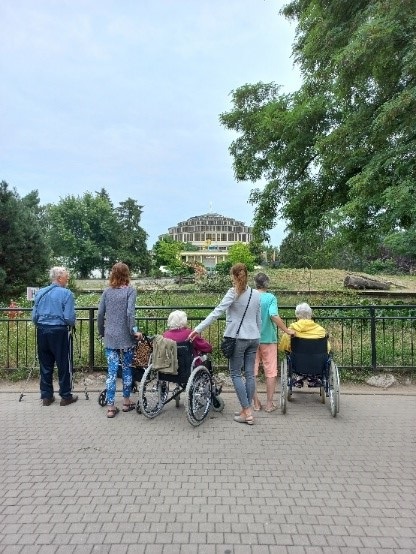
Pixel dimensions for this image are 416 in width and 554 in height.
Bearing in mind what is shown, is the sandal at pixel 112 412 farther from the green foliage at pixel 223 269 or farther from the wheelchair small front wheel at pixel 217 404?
the green foliage at pixel 223 269

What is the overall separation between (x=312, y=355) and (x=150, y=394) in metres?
2.03

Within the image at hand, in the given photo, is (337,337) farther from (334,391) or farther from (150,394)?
(150,394)

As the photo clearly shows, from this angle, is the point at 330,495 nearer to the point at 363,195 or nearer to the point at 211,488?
the point at 211,488

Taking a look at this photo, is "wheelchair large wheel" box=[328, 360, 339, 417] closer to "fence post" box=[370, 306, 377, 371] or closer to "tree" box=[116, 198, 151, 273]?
"fence post" box=[370, 306, 377, 371]

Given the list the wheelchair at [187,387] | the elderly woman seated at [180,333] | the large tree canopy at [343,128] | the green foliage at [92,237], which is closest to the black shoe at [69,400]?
the wheelchair at [187,387]

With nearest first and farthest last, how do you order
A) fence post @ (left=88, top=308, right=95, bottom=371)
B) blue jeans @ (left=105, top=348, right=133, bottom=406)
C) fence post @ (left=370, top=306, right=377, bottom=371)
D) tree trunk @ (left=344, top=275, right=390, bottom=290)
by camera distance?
blue jeans @ (left=105, top=348, right=133, bottom=406) < fence post @ (left=370, top=306, right=377, bottom=371) < fence post @ (left=88, top=308, right=95, bottom=371) < tree trunk @ (left=344, top=275, right=390, bottom=290)

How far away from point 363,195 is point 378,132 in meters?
1.45

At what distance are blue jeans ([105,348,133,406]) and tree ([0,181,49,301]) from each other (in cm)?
1493

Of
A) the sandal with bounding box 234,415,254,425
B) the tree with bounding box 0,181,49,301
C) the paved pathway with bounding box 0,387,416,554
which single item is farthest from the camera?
the tree with bounding box 0,181,49,301

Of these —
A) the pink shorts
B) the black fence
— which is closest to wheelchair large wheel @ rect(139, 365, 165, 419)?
the pink shorts

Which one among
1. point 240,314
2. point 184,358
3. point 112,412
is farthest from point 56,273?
point 240,314

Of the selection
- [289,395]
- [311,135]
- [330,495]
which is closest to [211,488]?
[330,495]

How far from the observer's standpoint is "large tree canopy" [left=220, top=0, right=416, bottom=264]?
9.42 m

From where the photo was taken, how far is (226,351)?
5.07 meters
